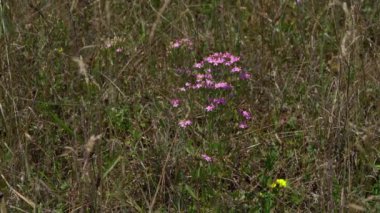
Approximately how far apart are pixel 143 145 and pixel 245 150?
37 cm

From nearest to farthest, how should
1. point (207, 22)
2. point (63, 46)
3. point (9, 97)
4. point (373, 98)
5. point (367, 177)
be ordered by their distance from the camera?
point (367, 177), point (9, 97), point (373, 98), point (63, 46), point (207, 22)

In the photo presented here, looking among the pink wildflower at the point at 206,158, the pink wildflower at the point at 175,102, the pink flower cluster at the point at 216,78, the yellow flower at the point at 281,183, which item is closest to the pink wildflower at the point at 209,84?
the pink flower cluster at the point at 216,78

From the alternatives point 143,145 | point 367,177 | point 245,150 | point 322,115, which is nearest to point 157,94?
point 143,145

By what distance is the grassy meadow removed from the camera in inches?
86.6

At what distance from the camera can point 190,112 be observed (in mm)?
2549

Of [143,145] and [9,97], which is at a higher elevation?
[9,97]

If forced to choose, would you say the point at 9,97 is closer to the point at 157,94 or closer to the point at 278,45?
the point at 157,94

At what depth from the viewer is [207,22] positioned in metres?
3.38

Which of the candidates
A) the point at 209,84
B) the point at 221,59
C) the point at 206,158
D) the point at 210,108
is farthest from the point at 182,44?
the point at 206,158

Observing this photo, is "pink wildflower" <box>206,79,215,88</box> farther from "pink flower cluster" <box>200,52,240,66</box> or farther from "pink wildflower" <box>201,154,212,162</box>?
"pink wildflower" <box>201,154,212,162</box>

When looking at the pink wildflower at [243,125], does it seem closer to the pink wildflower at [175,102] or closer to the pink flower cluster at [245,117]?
the pink flower cluster at [245,117]

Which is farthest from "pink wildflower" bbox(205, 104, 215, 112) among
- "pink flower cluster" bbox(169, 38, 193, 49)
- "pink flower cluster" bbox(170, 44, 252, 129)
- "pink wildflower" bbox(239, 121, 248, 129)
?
"pink flower cluster" bbox(169, 38, 193, 49)

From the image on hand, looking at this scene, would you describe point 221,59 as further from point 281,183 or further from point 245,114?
point 281,183

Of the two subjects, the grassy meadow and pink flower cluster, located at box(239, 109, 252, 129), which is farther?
pink flower cluster, located at box(239, 109, 252, 129)
